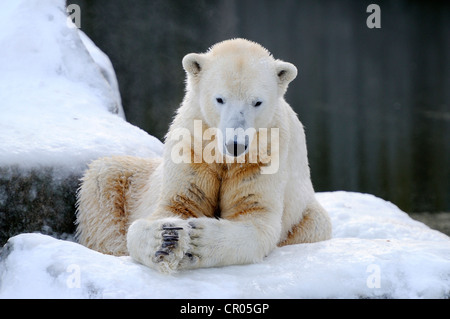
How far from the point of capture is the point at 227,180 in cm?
297

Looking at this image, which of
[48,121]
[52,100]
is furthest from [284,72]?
[52,100]

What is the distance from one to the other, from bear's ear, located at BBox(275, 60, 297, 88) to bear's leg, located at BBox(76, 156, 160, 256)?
1.24 meters

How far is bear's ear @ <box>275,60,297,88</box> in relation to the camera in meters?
3.00

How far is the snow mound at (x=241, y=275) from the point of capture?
A: 7.48 ft

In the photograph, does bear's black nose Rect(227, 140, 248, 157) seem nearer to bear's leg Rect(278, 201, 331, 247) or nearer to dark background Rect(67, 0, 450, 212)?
bear's leg Rect(278, 201, 331, 247)

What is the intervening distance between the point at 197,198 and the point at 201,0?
7.33 m

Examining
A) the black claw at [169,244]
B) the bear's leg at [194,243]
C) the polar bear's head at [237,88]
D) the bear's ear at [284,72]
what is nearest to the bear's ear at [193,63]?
the polar bear's head at [237,88]

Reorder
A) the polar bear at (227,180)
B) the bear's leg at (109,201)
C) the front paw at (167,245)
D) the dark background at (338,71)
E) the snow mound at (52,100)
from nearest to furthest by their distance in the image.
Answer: the front paw at (167,245)
the polar bear at (227,180)
the bear's leg at (109,201)
the snow mound at (52,100)
the dark background at (338,71)

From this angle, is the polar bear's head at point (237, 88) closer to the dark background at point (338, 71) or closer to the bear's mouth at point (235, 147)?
the bear's mouth at point (235, 147)

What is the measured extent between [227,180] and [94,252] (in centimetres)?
79

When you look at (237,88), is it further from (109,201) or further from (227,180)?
(109,201)

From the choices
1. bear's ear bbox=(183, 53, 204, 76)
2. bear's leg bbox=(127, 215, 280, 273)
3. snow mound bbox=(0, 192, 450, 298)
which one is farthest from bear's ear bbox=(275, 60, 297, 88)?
snow mound bbox=(0, 192, 450, 298)

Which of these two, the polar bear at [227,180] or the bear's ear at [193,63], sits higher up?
the bear's ear at [193,63]
